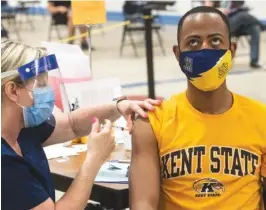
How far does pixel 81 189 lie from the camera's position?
1.69 meters

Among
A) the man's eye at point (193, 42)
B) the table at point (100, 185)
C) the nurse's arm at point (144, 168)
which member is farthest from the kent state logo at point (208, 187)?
the man's eye at point (193, 42)

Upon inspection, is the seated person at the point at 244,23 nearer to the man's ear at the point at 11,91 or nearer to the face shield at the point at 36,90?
the face shield at the point at 36,90

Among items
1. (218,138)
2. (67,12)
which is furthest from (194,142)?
(67,12)

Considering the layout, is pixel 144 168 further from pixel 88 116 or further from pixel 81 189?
pixel 88 116

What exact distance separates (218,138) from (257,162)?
144 mm

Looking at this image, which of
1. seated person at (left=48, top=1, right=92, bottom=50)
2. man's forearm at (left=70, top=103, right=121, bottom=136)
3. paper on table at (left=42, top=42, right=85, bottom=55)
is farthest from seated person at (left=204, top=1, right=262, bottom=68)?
man's forearm at (left=70, top=103, right=121, bottom=136)

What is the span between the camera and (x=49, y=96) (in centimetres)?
175

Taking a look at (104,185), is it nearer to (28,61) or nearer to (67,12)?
(28,61)

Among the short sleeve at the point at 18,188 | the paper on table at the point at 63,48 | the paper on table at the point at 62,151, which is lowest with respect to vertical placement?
the paper on table at the point at 62,151

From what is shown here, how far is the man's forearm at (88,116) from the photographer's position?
214 centimetres

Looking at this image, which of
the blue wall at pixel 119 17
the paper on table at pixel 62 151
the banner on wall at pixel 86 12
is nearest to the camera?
the paper on table at pixel 62 151

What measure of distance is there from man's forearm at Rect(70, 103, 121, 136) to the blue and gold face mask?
0.45 meters

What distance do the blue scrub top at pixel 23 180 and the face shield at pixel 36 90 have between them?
96mm

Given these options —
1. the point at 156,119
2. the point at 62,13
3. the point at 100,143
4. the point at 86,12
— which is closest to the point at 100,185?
the point at 100,143
